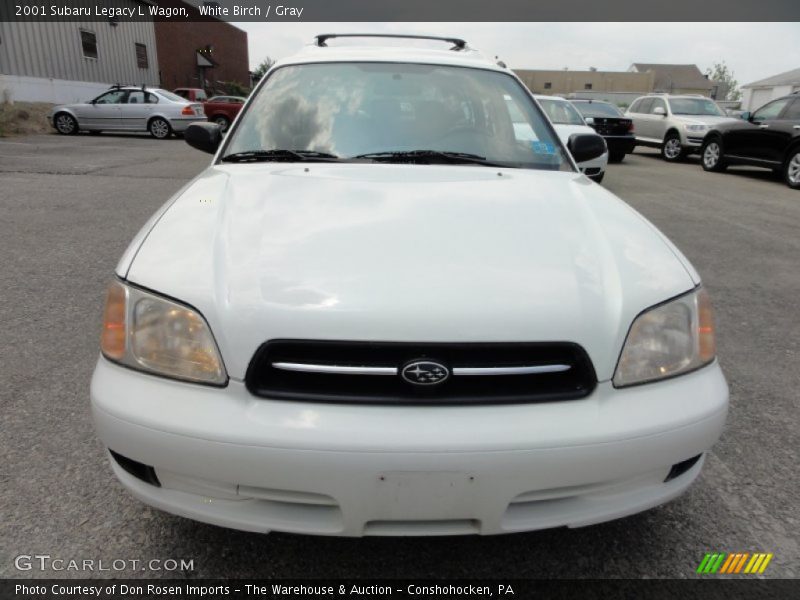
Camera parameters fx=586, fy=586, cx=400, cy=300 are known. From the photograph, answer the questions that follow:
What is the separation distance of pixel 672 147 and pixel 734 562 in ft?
47.5

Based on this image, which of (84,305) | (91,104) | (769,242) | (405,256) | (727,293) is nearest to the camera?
(405,256)

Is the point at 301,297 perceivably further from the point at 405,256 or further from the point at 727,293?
the point at 727,293

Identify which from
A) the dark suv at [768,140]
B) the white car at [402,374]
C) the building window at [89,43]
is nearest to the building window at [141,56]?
the building window at [89,43]

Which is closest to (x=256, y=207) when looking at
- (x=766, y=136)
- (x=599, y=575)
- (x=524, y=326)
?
(x=524, y=326)

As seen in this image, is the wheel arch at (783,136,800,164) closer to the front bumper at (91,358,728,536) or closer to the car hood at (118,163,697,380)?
the car hood at (118,163,697,380)

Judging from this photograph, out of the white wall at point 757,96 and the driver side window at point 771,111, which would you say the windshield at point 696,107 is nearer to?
the driver side window at point 771,111

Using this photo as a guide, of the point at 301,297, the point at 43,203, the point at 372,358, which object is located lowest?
the point at 43,203

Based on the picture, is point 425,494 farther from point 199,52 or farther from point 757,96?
point 757,96

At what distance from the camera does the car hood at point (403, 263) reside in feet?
4.68

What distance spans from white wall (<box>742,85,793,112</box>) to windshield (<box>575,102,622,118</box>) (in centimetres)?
3809

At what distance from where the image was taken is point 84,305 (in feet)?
12.3

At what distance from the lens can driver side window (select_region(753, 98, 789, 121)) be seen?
10.7 metres

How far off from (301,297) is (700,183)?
10908 millimetres

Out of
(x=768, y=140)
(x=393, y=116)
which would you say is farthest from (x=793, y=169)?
(x=393, y=116)
